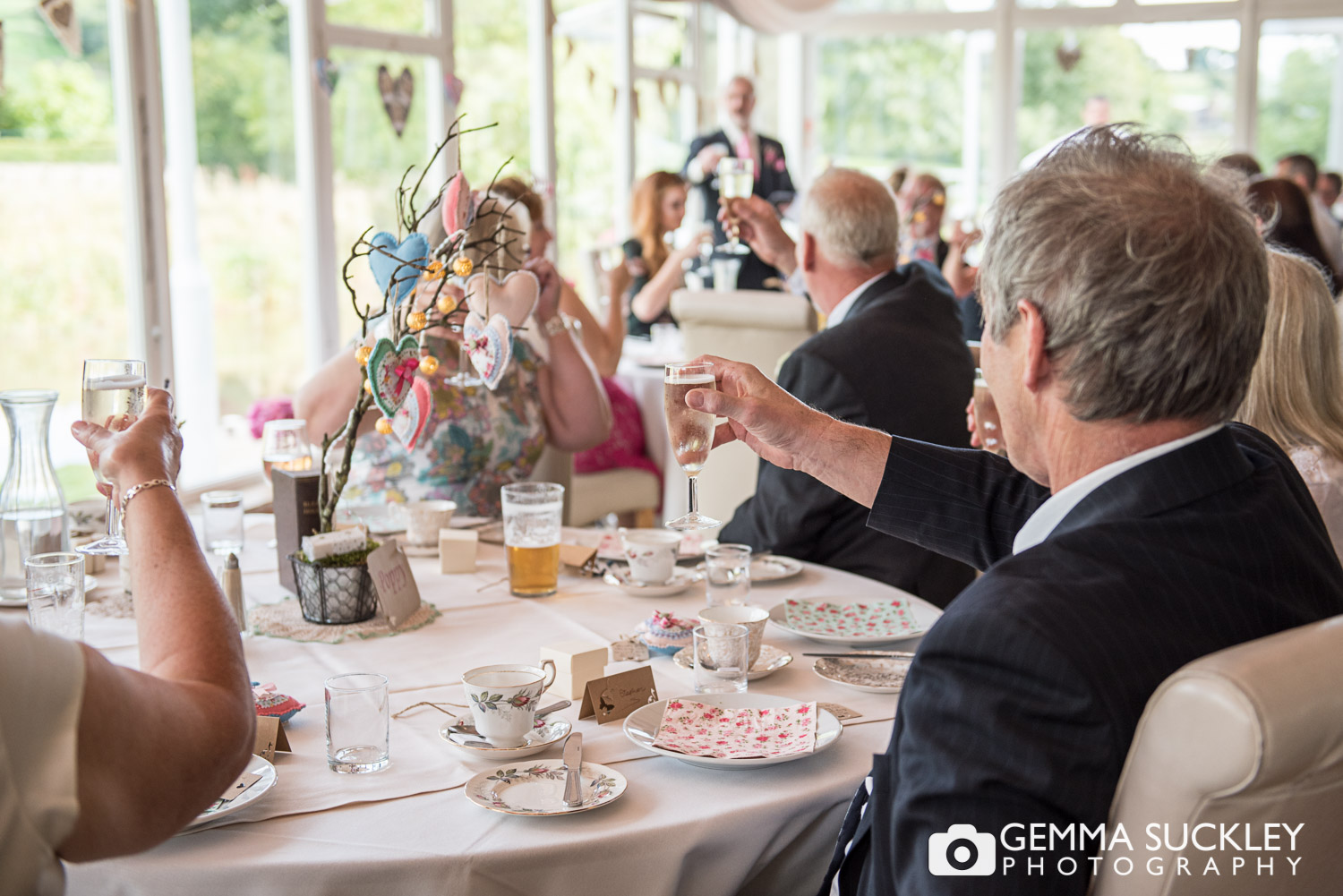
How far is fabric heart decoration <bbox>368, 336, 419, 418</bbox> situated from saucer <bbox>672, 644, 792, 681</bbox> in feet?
1.96

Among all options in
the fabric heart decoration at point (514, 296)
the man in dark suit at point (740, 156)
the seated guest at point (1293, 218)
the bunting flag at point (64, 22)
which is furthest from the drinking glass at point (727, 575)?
the man in dark suit at point (740, 156)

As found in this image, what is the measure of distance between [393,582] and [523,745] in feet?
1.88

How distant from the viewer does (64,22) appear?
142 inches

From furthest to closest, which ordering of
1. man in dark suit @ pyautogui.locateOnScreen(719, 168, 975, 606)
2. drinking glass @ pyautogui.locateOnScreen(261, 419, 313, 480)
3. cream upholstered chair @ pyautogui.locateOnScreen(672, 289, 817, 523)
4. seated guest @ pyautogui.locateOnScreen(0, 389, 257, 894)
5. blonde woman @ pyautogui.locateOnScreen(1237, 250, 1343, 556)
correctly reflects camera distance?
cream upholstered chair @ pyautogui.locateOnScreen(672, 289, 817, 523) < man in dark suit @ pyautogui.locateOnScreen(719, 168, 975, 606) < drinking glass @ pyautogui.locateOnScreen(261, 419, 313, 480) < blonde woman @ pyautogui.locateOnScreen(1237, 250, 1343, 556) < seated guest @ pyautogui.locateOnScreen(0, 389, 257, 894)

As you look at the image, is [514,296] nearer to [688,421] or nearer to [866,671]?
[688,421]

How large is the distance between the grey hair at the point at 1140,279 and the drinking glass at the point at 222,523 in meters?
1.63

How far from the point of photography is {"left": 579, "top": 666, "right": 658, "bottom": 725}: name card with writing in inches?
57.3

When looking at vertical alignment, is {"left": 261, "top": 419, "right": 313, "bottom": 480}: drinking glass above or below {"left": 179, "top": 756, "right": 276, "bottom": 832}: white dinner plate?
above

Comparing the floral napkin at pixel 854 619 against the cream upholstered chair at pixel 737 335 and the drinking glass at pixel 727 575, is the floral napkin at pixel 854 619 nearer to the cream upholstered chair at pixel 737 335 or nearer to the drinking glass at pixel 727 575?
the drinking glass at pixel 727 575

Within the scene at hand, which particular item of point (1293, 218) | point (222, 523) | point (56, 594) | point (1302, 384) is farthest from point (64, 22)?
point (1293, 218)

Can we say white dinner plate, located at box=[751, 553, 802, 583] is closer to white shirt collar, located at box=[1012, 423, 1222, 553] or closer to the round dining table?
the round dining table

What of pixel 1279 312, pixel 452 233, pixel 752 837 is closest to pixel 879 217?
pixel 1279 312

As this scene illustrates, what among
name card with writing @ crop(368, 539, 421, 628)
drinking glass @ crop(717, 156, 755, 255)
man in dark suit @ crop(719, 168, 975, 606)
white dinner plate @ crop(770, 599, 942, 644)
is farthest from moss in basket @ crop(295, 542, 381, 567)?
drinking glass @ crop(717, 156, 755, 255)

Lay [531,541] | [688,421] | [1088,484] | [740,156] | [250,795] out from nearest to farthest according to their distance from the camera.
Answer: [1088,484], [250,795], [688,421], [531,541], [740,156]
